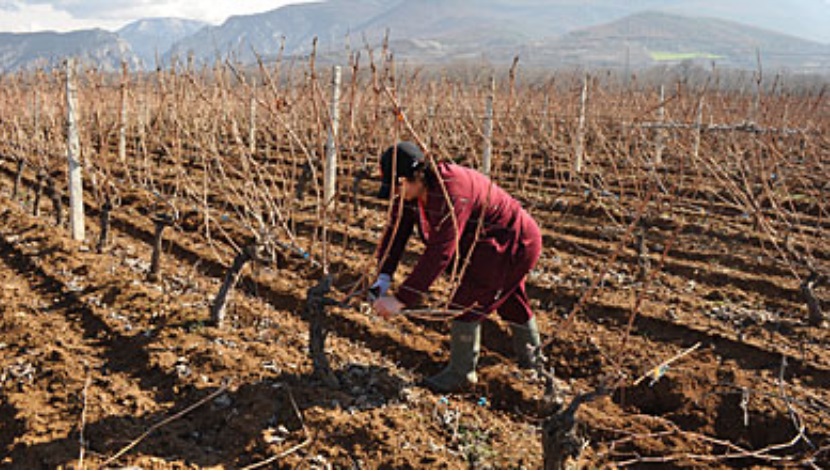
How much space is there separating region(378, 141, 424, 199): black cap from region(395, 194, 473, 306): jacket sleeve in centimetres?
18

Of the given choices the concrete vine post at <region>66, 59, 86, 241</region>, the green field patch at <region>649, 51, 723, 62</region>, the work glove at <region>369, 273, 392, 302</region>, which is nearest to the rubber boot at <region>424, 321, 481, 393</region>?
the work glove at <region>369, 273, 392, 302</region>

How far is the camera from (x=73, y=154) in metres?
5.23

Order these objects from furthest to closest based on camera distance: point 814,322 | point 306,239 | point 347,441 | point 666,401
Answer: point 306,239
point 814,322
point 666,401
point 347,441

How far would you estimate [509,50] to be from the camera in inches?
4815

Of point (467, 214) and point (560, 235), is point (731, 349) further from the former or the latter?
point (560, 235)

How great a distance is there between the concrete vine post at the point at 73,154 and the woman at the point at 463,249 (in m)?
3.47

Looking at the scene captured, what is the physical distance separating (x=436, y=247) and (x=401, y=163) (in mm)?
389

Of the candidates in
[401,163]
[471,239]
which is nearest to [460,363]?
[471,239]

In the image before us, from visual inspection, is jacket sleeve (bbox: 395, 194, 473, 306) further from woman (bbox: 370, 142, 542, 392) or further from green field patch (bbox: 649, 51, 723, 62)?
green field patch (bbox: 649, 51, 723, 62)

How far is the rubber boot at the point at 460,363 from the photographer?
3051 millimetres

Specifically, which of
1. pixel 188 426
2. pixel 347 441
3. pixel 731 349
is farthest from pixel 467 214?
pixel 731 349

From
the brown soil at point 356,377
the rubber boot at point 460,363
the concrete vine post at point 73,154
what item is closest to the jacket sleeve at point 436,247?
the rubber boot at point 460,363

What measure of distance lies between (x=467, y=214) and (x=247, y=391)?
131cm

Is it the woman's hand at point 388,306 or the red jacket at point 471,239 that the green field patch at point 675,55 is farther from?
the woman's hand at point 388,306
